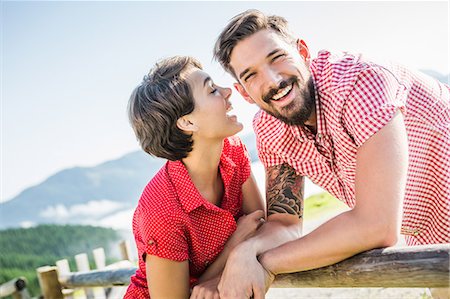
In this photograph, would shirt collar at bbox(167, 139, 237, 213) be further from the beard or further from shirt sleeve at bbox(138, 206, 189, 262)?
the beard

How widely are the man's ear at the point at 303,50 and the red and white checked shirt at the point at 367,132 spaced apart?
19 centimetres

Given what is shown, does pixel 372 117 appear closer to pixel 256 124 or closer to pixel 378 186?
pixel 378 186

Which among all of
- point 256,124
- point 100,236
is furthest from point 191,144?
point 100,236

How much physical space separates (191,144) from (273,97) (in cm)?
44

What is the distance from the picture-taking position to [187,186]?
2057 millimetres

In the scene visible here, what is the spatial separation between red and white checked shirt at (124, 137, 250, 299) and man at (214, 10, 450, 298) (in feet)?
0.65

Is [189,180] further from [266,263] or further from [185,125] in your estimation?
[266,263]

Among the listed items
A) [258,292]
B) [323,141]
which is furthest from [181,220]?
[323,141]

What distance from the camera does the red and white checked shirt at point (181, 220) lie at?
6.24 feet

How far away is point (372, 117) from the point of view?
1.67m

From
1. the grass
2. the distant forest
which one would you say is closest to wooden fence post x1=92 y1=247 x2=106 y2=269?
the distant forest

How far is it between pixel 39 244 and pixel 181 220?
31.1 feet

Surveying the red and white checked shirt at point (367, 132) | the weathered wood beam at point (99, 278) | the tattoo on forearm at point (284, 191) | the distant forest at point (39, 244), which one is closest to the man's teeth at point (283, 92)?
the red and white checked shirt at point (367, 132)

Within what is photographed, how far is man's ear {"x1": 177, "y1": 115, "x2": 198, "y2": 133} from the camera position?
87.8 inches
